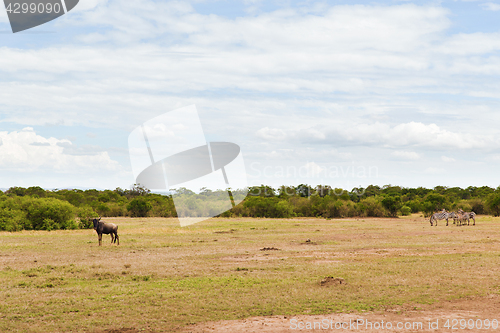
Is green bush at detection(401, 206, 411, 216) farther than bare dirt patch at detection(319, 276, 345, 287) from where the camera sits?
Yes

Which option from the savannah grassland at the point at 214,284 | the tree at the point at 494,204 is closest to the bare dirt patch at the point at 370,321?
the savannah grassland at the point at 214,284

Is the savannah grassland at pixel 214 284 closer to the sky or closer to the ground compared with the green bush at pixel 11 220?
closer to the ground

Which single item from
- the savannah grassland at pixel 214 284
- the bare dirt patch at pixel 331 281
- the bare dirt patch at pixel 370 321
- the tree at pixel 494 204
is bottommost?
the bare dirt patch at pixel 370 321

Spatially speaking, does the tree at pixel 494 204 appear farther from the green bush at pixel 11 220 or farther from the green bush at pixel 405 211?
the green bush at pixel 11 220

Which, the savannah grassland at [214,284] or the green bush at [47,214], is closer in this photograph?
the savannah grassland at [214,284]

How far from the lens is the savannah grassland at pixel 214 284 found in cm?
1048

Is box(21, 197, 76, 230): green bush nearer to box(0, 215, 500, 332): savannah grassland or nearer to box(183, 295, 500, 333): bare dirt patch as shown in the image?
box(0, 215, 500, 332): savannah grassland

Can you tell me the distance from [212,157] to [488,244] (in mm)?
18107

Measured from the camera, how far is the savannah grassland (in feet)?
34.4

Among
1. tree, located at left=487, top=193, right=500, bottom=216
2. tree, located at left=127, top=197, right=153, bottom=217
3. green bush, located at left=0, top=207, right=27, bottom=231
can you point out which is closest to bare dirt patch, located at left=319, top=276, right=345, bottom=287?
green bush, located at left=0, top=207, right=27, bottom=231

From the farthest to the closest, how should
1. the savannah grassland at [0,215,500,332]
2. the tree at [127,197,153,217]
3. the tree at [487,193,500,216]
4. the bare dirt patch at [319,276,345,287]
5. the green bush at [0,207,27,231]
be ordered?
the tree at [127,197,153,217] < the tree at [487,193,500,216] < the green bush at [0,207,27,231] < the bare dirt patch at [319,276,345,287] < the savannah grassland at [0,215,500,332]

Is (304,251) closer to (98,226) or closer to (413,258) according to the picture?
(413,258)

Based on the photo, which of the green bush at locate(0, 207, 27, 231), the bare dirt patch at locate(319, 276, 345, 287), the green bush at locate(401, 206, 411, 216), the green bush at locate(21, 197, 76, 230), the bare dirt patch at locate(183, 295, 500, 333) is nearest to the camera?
the bare dirt patch at locate(183, 295, 500, 333)

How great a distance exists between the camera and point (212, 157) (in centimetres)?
2962
